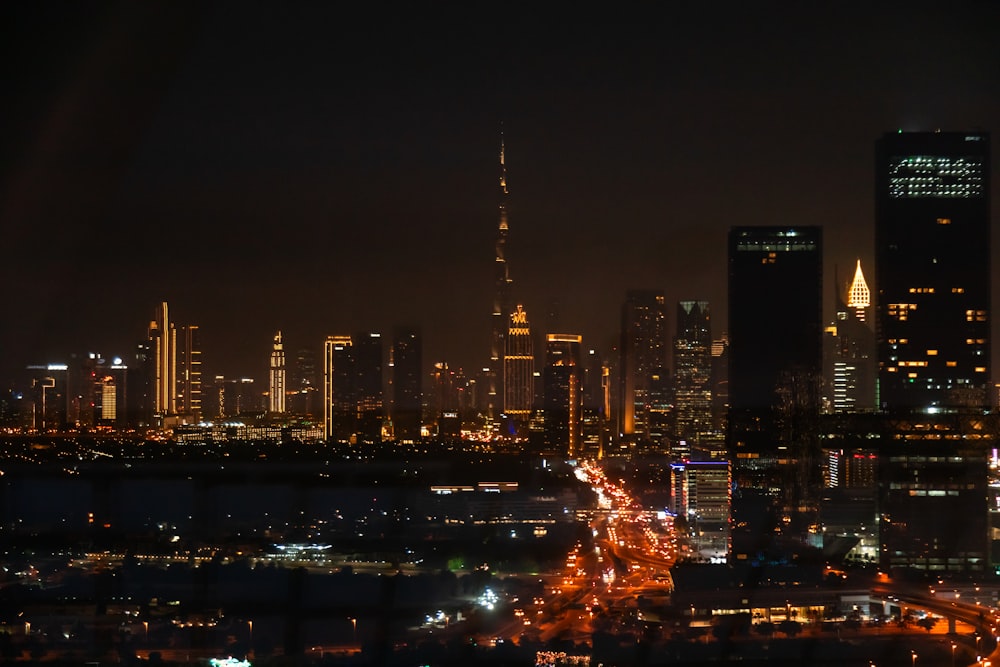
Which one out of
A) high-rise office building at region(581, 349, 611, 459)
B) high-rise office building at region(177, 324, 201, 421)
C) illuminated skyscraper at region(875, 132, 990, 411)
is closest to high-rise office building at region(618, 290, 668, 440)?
high-rise office building at region(581, 349, 611, 459)

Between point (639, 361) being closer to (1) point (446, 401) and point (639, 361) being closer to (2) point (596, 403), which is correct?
(2) point (596, 403)

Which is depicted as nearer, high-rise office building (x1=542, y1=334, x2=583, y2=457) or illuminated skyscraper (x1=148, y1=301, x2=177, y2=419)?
illuminated skyscraper (x1=148, y1=301, x2=177, y2=419)

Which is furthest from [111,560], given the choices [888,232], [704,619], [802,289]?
[888,232]

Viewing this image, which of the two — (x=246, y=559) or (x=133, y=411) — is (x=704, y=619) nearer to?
(x=246, y=559)

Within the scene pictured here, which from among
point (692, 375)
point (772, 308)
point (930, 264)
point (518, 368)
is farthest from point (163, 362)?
point (930, 264)

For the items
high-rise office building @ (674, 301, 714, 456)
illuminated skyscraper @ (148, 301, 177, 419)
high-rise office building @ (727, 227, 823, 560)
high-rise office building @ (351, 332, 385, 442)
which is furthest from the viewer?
high-rise office building @ (674, 301, 714, 456)

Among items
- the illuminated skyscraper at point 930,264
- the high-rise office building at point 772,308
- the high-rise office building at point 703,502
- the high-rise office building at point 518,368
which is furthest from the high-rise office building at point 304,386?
the illuminated skyscraper at point 930,264

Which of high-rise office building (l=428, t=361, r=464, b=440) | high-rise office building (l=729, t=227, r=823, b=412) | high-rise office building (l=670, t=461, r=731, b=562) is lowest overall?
high-rise office building (l=670, t=461, r=731, b=562)

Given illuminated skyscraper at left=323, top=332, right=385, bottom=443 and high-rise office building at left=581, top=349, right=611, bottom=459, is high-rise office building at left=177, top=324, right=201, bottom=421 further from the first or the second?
high-rise office building at left=581, top=349, right=611, bottom=459
